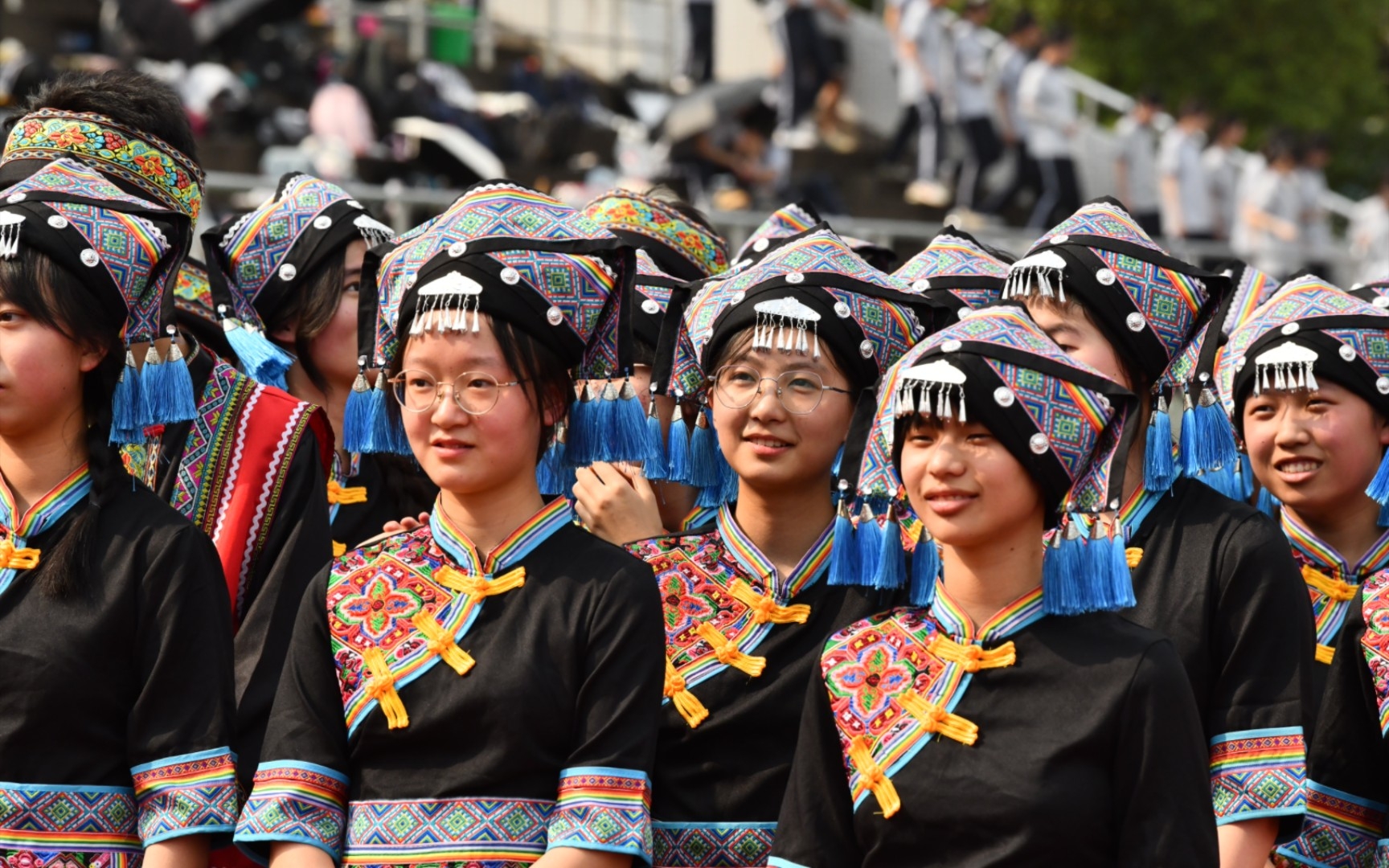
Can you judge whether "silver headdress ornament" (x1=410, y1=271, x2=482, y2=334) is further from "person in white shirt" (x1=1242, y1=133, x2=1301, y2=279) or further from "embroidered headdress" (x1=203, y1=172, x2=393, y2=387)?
"person in white shirt" (x1=1242, y1=133, x2=1301, y2=279)

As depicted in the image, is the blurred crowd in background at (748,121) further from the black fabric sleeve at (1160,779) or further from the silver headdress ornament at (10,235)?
the black fabric sleeve at (1160,779)

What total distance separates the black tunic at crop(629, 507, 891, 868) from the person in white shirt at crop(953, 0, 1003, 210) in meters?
13.5

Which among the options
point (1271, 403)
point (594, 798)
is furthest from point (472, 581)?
point (1271, 403)

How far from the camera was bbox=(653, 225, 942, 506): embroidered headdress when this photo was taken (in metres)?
3.81

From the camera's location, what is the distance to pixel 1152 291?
411cm

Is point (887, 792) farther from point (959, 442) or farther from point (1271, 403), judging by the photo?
point (1271, 403)

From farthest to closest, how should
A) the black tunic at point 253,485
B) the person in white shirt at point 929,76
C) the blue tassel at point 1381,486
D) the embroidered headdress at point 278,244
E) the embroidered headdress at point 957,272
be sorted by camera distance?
the person in white shirt at point 929,76
the embroidered headdress at point 278,244
the embroidered headdress at point 957,272
the blue tassel at point 1381,486
the black tunic at point 253,485

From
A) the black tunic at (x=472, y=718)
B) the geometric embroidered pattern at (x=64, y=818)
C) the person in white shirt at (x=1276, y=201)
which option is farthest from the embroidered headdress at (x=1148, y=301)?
the person in white shirt at (x=1276, y=201)

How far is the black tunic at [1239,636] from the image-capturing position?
3.65 m

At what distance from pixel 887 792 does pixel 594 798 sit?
460 millimetres

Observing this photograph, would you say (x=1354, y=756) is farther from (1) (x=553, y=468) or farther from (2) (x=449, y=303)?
(2) (x=449, y=303)

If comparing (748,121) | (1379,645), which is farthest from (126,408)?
(748,121)

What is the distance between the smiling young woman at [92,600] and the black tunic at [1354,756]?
2.01 metres

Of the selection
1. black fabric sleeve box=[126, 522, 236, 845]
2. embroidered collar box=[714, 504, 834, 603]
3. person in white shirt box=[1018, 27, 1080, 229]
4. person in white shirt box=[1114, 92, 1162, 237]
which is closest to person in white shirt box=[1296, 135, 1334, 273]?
person in white shirt box=[1114, 92, 1162, 237]
